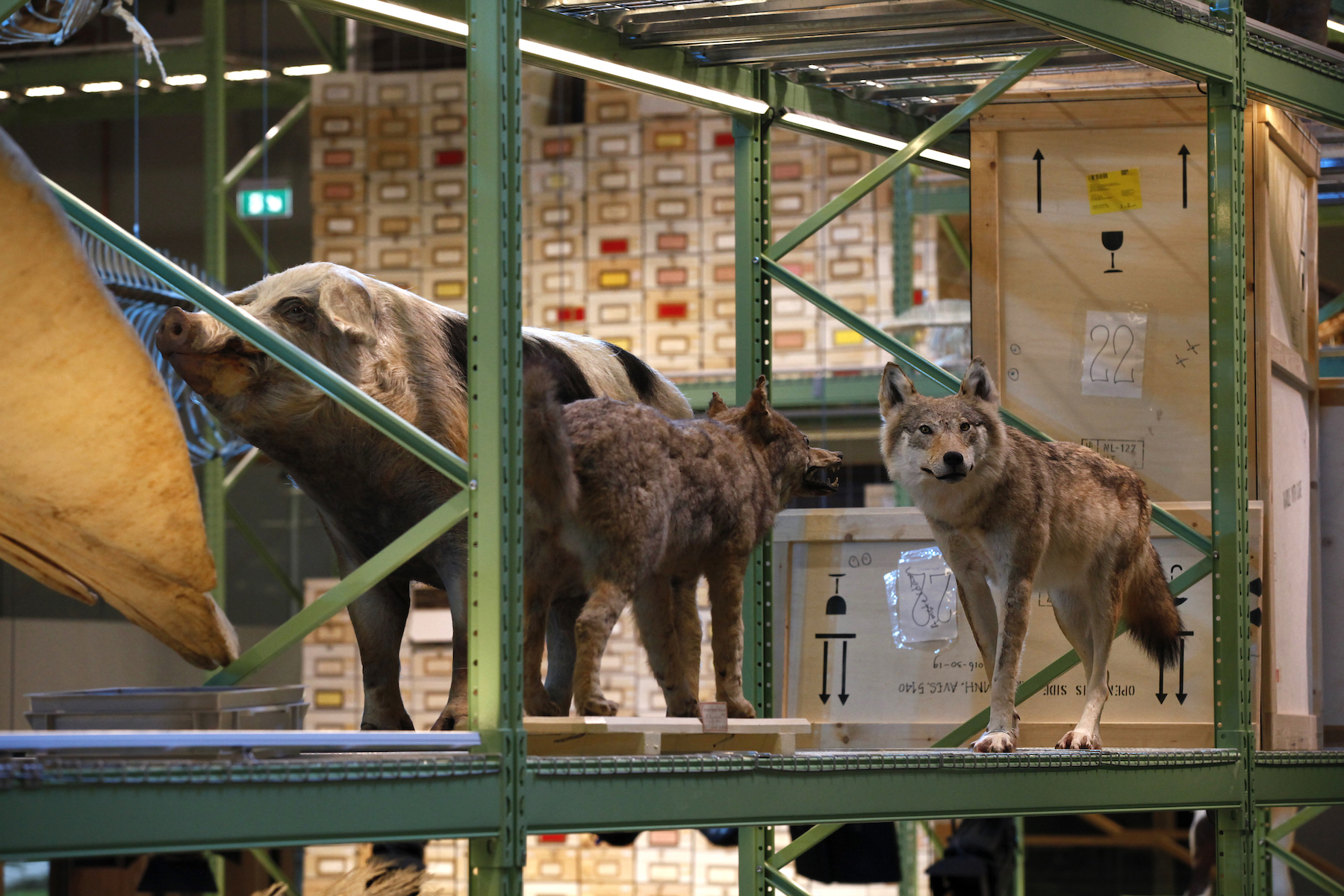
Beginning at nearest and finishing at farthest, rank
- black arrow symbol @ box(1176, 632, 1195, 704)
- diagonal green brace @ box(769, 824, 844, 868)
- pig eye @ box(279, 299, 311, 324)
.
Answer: pig eye @ box(279, 299, 311, 324) < black arrow symbol @ box(1176, 632, 1195, 704) < diagonal green brace @ box(769, 824, 844, 868)

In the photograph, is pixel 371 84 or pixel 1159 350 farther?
pixel 371 84

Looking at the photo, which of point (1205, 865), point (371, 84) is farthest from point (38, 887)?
point (1205, 865)

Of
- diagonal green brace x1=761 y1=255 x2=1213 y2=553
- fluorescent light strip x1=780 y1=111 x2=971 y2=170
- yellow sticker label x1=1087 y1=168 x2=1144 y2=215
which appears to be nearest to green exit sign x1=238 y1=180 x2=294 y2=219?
fluorescent light strip x1=780 y1=111 x2=971 y2=170

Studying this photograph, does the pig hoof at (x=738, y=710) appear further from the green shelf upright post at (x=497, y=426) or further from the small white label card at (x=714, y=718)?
the green shelf upright post at (x=497, y=426)

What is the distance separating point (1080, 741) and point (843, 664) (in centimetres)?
119

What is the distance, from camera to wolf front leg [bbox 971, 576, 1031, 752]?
15.6ft

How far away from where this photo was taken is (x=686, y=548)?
427 centimetres

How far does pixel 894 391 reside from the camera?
4832 millimetres

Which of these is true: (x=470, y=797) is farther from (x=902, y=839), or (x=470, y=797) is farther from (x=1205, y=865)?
(x=902, y=839)

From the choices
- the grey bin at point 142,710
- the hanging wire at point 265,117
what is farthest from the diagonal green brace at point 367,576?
the hanging wire at point 265,117

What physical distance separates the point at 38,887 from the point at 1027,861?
355 inches

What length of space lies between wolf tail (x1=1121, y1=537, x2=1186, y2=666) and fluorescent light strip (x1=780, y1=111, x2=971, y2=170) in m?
1.84

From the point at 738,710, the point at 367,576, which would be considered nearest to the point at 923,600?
the point at 738,710

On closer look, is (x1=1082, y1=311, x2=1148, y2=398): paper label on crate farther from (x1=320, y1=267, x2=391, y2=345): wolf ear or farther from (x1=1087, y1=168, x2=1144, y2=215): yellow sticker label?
(x1=320, y1=267, x2=391, y2=345): wolf ear
